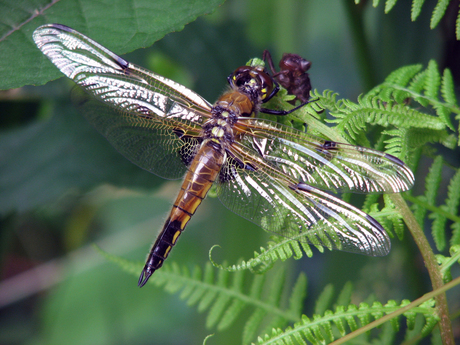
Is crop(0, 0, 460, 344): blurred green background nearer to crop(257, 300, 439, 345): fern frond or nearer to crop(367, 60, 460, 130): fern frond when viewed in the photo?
crop(367, 60, 460, 130): fern frond

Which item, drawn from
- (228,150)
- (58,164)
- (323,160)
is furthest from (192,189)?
(58,164)

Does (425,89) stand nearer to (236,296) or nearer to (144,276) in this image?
(236,296)

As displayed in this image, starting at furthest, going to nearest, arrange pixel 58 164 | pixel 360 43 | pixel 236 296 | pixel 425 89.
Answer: pixel 58 164
pixel 360 43
pixel 236 296
pixel 425 89

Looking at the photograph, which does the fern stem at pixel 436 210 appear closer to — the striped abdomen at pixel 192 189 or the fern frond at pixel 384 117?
the fern frond at pixel 384 117

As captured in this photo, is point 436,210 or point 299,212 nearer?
point 436,210

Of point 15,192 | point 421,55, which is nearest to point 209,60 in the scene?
point 421,55

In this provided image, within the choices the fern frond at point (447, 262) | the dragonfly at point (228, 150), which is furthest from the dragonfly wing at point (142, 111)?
the fern frond at point (447, 262)

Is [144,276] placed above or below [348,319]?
below
